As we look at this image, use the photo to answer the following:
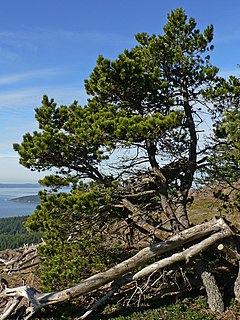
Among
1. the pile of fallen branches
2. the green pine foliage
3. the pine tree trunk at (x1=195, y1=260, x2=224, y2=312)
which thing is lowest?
the pine tree trunk at (x1=195, y1=260, x2=224, y2=312)

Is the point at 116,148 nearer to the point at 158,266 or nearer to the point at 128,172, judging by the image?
the point at 128,172

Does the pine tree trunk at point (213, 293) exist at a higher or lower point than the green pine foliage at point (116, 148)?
lower

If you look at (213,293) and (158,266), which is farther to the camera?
(213,293)

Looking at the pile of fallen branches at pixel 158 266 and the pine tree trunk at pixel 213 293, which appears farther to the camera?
the pine tree trunk at pixel 213 293

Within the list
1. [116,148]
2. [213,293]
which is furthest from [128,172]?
[213,293]

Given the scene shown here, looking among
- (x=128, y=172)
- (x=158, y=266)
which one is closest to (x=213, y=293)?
(x=158, y=266)

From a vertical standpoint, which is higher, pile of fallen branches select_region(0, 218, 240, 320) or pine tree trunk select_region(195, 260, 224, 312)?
pile of fallen branches select_region(0, 218, 240, 320)

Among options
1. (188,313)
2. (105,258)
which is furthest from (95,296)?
(188,313)

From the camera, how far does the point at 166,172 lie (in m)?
10.5

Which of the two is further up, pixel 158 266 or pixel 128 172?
pixel 128 172

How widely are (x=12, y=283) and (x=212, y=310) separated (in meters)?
9.95


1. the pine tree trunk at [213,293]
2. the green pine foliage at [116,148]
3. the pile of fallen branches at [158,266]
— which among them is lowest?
the pine tree trunk at [213,293]

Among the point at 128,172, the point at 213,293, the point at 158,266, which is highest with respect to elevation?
the point at 128,172

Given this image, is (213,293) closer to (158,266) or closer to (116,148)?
(158,266)
